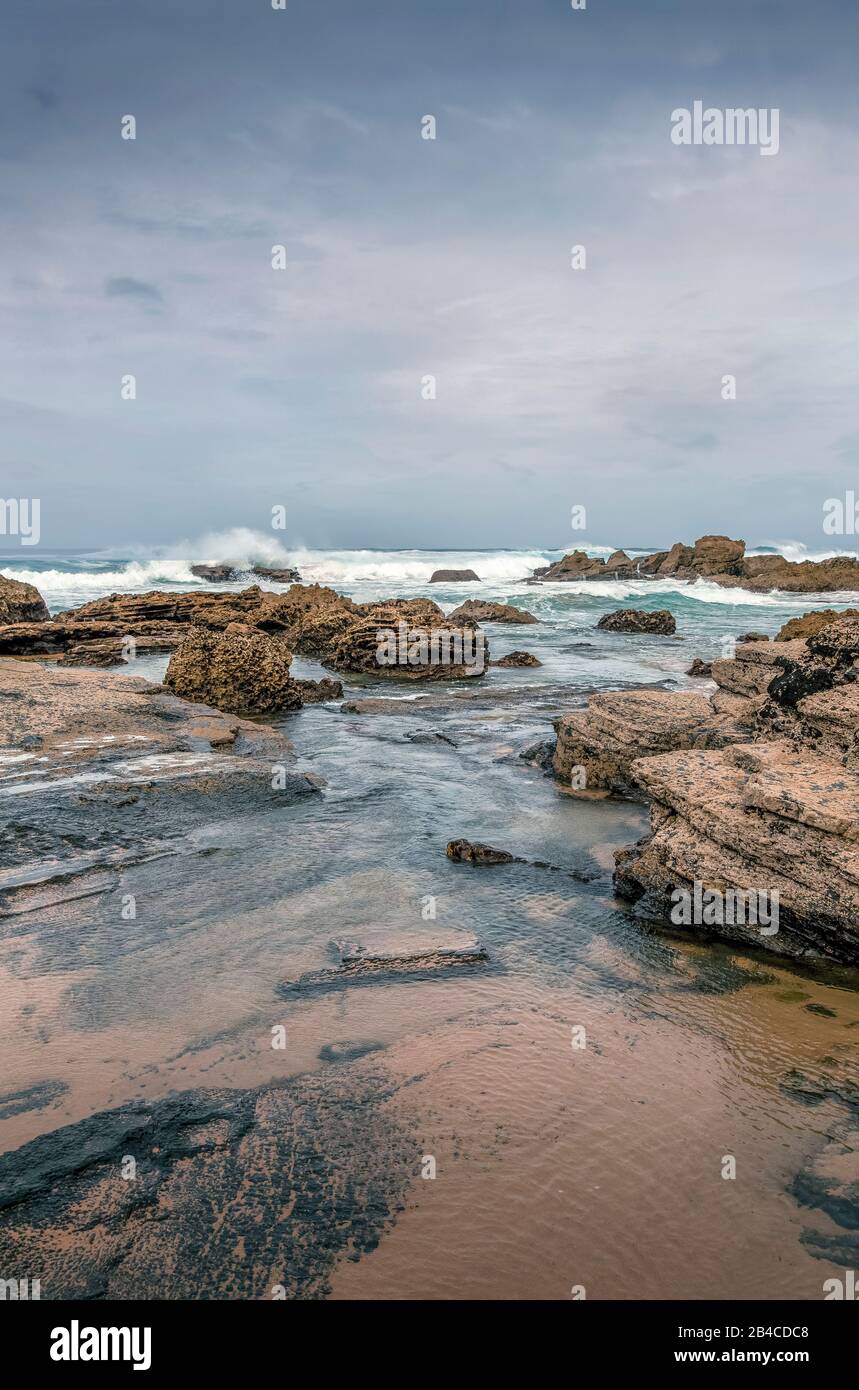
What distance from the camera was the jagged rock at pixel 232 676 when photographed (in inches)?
508

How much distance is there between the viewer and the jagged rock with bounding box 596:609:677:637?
2966 cm

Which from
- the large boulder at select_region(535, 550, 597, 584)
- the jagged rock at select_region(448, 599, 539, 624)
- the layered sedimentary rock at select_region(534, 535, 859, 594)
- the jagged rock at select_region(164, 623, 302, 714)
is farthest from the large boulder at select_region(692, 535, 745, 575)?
the jagged rock at select_region(164, 623, 302, 714)

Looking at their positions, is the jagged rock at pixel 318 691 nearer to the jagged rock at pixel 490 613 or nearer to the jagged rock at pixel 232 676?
the jagged rock at pixel 232 676

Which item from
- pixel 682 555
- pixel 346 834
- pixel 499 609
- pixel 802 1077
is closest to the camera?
pixel 802 1077

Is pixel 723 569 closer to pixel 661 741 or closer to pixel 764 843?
pixel 661 741

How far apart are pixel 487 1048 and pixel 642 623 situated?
27.7 m

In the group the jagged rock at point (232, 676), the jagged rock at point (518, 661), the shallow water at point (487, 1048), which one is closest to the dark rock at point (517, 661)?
the jagged rock at point (518, 661)

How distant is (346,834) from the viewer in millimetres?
6949

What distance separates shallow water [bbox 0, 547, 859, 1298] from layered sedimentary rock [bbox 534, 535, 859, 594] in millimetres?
50927

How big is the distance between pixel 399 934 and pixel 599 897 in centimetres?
161
